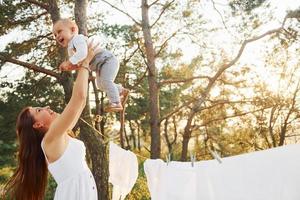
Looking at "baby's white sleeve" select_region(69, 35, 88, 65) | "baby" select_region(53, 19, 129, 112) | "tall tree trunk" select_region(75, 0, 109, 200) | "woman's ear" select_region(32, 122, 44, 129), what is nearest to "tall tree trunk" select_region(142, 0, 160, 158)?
"tall tree trunk" select_region(75, 0, 109, 200)

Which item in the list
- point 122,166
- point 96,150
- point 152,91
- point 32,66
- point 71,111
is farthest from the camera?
point 152,91

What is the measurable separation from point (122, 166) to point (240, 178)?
80 centimetres

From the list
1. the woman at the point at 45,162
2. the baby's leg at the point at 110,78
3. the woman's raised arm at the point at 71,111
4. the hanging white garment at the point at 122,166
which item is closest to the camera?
the woman's raised arm at the point at 71,111

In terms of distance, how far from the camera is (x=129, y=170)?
2.83 metres

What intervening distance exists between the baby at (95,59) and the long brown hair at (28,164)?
0.29 m

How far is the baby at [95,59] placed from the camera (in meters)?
2.06

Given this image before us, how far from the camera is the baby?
81.1 inches

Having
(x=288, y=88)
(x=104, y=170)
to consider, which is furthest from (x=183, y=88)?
(x=104, y=170)

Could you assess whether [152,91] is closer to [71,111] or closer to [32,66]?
[32,66]

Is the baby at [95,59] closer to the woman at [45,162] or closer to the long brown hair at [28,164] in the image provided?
the woman at [45,162]

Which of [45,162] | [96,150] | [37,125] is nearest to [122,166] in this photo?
[45,162]

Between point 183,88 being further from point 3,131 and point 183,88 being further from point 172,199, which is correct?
point 172,199

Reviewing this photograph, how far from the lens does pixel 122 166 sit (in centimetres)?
281

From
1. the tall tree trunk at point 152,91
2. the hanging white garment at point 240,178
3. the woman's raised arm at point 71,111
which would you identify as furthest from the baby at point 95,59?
the tall tree trunk at point 152,91
